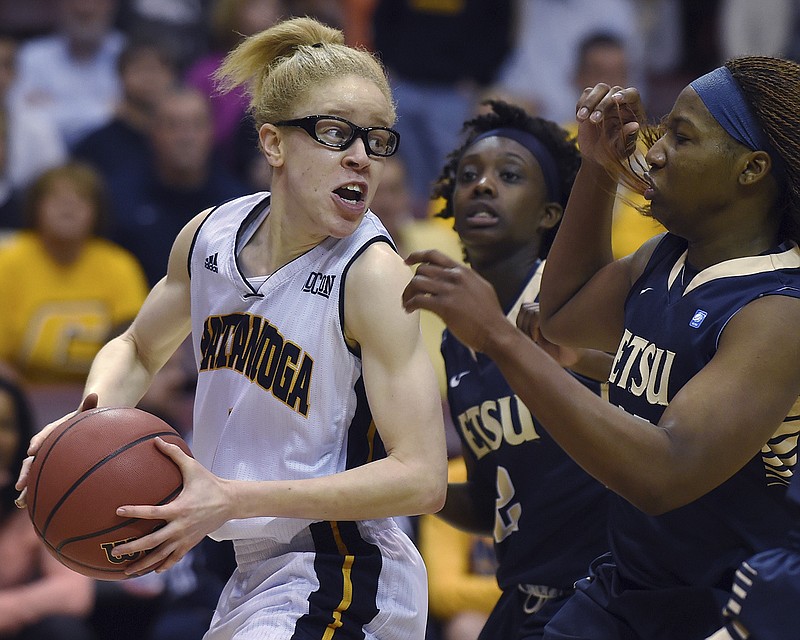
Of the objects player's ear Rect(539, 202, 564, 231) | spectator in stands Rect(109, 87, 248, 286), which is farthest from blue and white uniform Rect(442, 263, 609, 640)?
spectator in stands Rect(109, 87, 248, 286)

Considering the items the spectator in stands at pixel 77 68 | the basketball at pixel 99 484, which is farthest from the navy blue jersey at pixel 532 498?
the spectator in stands at pixel 77 68

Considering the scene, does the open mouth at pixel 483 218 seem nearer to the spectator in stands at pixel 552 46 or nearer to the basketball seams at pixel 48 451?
the basketball seams at pixel 48 451

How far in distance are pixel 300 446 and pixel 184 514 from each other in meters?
0.48

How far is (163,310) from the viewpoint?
3.63 m

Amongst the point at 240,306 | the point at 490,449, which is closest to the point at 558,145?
the point at 490,449

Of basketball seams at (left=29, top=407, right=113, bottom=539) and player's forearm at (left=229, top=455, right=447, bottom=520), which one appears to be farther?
basketball seams at (left=29, top=407, right=113, bottom=539)

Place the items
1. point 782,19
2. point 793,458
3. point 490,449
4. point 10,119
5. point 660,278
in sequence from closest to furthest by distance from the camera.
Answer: point 793,458 → point 660,278 → point 490,449 → point 10,119 → point 782,19

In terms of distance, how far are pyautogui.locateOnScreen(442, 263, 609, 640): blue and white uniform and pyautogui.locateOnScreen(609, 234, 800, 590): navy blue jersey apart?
0.72 meters

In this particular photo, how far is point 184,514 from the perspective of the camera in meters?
2.74

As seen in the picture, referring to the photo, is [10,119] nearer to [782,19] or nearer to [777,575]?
[782,19]

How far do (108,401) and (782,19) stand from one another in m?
6.78

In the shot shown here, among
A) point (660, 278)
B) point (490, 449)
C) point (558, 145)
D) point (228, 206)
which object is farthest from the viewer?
point (558, 145)

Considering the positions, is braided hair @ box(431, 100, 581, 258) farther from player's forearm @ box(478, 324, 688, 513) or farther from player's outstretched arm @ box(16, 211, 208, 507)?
player's forearm @ box(478, 324, 688, 513)

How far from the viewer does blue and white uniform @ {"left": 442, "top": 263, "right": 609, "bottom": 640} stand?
364 centimetres
